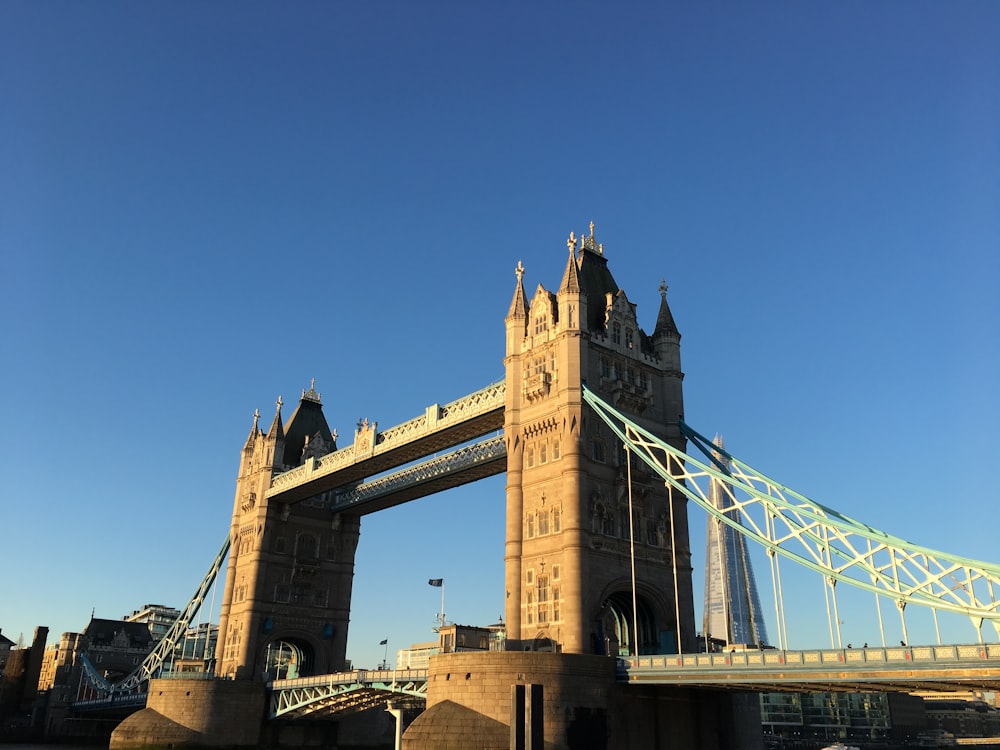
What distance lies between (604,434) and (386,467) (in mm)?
24516

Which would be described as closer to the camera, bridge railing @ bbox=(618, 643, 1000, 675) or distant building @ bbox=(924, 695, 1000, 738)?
bridge railing @ bbox=(618, 643, 1000, 675)

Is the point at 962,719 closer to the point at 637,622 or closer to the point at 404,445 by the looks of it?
the point at 637,622

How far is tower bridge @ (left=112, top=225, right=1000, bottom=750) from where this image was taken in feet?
129

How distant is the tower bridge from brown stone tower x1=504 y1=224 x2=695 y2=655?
0.36ft

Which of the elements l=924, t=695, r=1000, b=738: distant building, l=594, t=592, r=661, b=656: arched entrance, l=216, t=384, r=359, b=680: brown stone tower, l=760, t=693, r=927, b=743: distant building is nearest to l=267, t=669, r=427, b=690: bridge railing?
l=216, t=384, r=359, b=680: brown stone tower

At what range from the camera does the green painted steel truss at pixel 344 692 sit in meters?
56.5

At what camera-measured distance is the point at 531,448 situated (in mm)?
54188

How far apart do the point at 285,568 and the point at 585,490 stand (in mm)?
40875

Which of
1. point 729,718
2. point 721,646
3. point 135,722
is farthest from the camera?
point 135,722

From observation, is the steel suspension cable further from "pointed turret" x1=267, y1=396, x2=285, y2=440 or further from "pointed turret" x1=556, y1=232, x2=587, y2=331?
"pointed turret" x1=267, y1=396, x2=285, y2=440

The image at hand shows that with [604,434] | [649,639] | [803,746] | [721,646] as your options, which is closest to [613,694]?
[649,639]

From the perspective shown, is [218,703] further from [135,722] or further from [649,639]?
[649,639]

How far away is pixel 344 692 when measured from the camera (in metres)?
62.9

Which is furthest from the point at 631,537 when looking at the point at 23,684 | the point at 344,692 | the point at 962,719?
the point at 962,719
